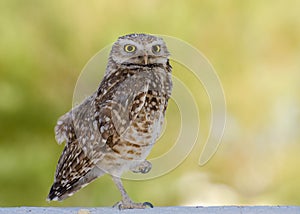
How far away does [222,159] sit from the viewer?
331 centimetres

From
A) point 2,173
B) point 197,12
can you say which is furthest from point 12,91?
point 197,12

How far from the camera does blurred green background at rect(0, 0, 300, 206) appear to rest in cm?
327

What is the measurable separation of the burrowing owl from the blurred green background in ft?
2.40

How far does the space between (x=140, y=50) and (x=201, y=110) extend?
85 centimetres

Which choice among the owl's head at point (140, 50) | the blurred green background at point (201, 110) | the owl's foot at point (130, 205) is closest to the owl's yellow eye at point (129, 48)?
the owl's head at point (140, 50)

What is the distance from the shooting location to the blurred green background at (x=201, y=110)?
327cm

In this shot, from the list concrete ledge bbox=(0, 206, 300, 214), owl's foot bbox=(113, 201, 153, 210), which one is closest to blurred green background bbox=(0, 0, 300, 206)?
owl's foot bbox=(113, 201, 153, 210)

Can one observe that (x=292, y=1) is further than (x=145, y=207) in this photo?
Yes

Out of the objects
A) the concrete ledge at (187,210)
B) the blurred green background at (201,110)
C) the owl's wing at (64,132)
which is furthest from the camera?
the blurred green background at (201,110)

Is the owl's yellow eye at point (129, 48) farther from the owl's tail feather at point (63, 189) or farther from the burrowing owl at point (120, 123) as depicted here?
the owl's tail feather at point (63, 189)

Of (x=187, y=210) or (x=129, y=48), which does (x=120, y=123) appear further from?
(x=187, y=210)

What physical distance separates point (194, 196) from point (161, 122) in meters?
0.90

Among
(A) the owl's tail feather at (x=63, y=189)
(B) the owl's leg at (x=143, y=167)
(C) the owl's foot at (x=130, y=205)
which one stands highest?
(B) the owl's leg at (x=143, y=167)

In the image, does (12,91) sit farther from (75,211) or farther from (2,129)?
(75,211)
